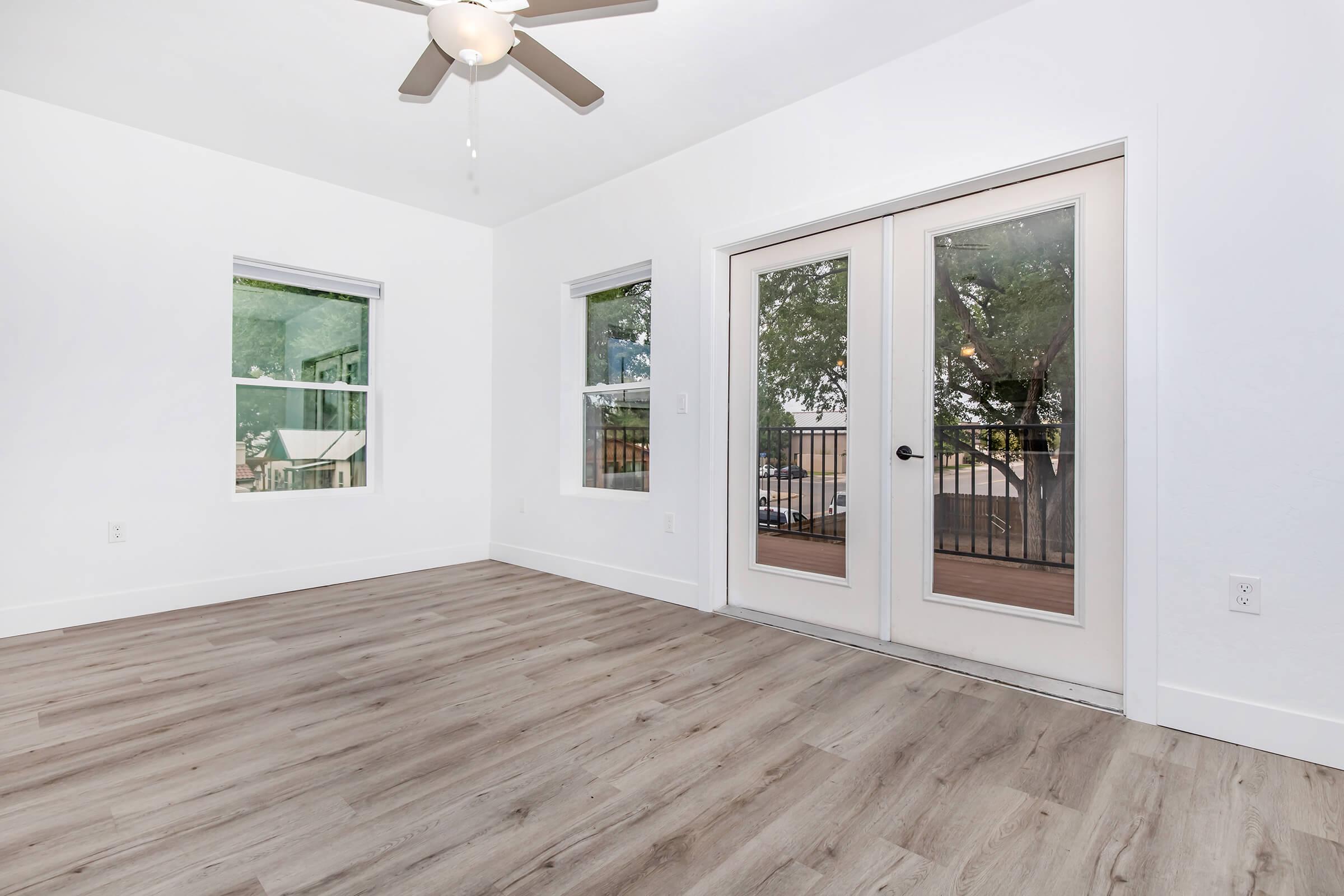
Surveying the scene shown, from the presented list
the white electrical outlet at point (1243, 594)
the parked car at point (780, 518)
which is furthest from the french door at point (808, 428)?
the white electrical outlet at point (1243, 594)

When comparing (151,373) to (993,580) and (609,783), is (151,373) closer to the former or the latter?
(609,783)

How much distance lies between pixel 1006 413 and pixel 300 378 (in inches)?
159

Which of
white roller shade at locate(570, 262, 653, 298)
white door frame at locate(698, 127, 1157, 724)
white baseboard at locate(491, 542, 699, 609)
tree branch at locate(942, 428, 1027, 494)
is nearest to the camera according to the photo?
white door frame at locate(698, 127, 1157, 724)

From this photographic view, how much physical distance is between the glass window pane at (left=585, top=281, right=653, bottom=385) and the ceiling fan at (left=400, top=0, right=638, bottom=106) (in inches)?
69.2

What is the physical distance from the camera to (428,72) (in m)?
2.27

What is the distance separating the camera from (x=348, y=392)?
14.1 ft

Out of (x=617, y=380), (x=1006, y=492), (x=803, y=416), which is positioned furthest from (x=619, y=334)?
(x=1006, y=492)

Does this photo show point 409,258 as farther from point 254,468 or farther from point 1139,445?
point 1139,445

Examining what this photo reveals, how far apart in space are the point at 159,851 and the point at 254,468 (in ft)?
9.55

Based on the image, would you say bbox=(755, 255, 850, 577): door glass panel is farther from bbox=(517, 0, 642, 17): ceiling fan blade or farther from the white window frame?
bbox=(517, 0, 642, 17): ceiling fan blade

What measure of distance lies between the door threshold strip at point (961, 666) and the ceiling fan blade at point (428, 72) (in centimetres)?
272

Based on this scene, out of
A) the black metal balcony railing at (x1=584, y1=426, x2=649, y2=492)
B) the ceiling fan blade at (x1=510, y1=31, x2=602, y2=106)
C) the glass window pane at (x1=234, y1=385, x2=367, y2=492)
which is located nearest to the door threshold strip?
the black metal balcony railing at (x1=584, y1=426, x2=649, y2=492)

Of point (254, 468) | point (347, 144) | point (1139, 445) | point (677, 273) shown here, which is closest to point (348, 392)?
point (254, 468)

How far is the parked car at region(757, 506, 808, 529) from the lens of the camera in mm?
3188
